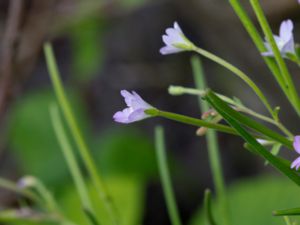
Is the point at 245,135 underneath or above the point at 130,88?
underneath

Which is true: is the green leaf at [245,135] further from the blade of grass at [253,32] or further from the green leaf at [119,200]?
the green leaf at [119,200]

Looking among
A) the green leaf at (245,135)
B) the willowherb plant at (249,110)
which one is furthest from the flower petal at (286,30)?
the green leaf at (245,135)

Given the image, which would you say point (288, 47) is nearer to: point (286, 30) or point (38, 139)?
point (286, 30)

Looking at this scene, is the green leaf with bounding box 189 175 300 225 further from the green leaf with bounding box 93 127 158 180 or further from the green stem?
the green stem

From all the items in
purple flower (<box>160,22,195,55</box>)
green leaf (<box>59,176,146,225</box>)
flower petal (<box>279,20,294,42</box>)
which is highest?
purple flower (<box>160,22,195,55</box>)

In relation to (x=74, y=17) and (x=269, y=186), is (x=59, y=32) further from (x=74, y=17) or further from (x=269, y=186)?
(x=269, y=186)

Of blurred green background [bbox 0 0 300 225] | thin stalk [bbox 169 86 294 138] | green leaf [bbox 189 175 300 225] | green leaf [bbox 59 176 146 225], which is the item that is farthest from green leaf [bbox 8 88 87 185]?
thin stalk [bbox 169 86 294 138]

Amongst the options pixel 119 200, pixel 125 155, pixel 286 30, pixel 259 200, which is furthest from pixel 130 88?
pixel 286 30

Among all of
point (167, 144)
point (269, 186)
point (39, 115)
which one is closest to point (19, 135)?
point (39, 115)
